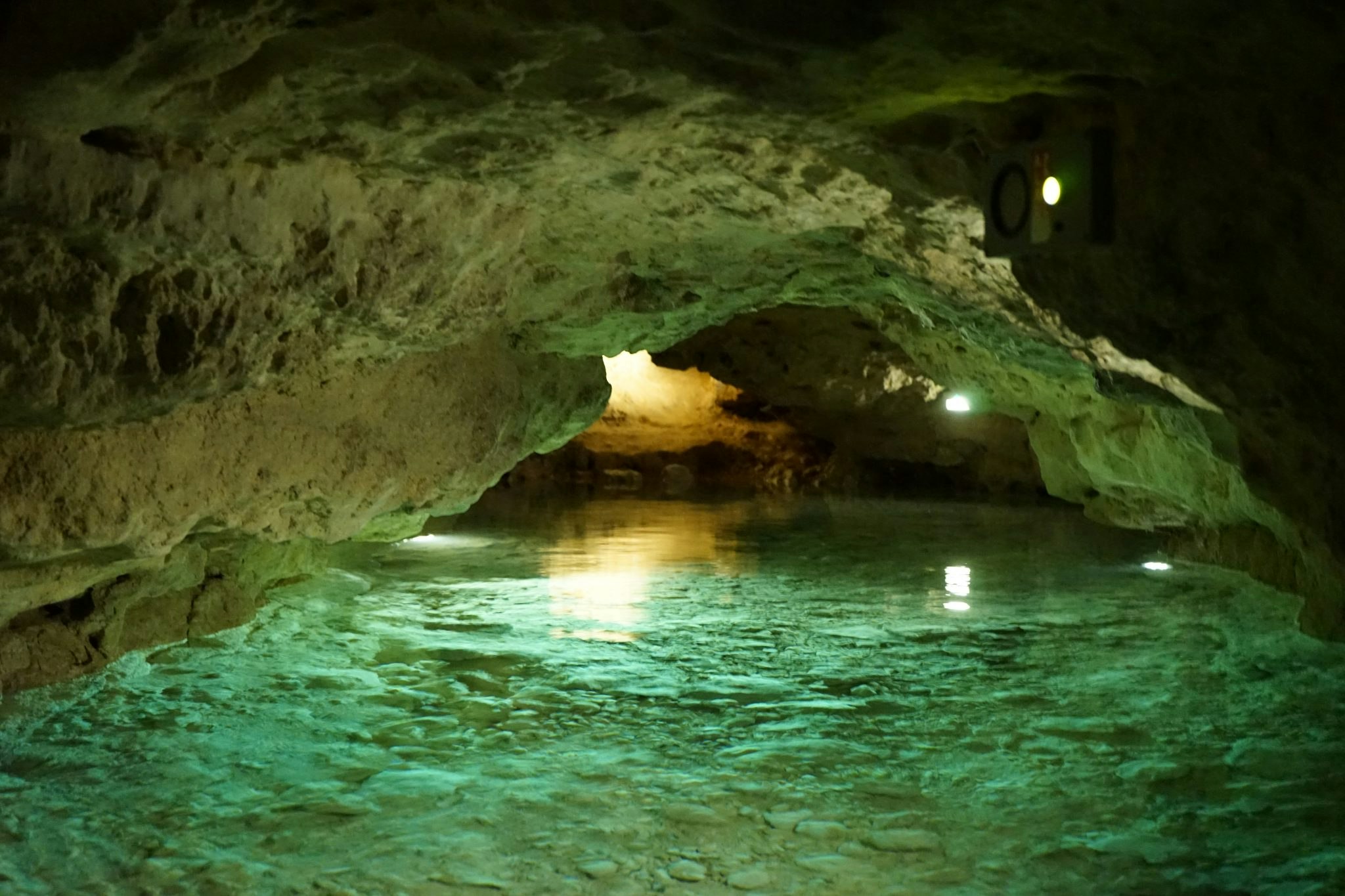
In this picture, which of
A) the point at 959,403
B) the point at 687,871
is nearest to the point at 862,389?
the point at 959,403

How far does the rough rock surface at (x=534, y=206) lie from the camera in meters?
2.61

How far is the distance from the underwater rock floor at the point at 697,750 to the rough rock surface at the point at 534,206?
686 mm

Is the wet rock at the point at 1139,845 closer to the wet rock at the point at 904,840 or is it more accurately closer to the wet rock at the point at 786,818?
the wet rock at the point at 904,840

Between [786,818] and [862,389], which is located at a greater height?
[862,389]

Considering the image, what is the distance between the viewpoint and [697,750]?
152 inches

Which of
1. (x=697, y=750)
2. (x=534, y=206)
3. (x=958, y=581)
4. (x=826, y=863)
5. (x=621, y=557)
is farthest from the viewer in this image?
(x=621, y=557)

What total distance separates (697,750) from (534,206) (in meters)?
1.95

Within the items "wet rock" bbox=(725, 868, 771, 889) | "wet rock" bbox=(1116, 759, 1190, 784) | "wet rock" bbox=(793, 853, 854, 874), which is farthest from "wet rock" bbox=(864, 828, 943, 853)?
"wet rock" bbox=(1116, 759, 1190, 784)

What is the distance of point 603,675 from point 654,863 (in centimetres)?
195

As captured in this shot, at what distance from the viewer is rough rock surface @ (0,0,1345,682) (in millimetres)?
2609

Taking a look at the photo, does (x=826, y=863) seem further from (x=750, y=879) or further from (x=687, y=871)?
(x=687, y=871)

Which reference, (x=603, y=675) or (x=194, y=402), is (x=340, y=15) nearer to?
(x=194, y=402)

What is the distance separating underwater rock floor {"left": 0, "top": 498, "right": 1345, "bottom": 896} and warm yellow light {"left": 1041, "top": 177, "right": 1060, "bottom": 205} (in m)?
1.59

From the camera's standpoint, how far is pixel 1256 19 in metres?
2.41
